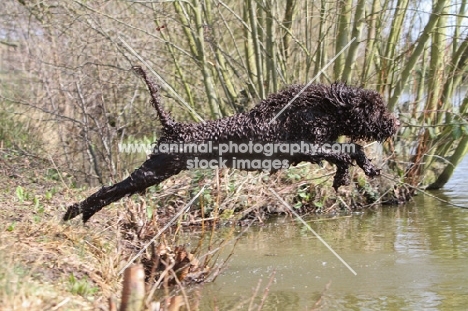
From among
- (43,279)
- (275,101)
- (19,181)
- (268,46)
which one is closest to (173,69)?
(268,46)

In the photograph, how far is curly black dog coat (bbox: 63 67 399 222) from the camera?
5.07m

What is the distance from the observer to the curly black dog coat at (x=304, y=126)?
16.6ft

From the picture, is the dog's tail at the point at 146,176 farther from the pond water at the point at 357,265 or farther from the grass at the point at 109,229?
the pond water at the point at 357,265

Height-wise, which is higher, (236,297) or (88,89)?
(88,89)

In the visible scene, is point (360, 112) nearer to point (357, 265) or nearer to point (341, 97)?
point (341, 97)

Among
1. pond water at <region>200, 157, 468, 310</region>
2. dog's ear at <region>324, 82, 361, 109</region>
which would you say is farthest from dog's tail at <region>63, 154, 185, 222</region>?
dog's ear at <region>324, 82, 361, 109</region>

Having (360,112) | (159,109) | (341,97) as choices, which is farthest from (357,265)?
(159,109)

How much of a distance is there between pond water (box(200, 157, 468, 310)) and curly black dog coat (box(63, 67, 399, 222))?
0.97 metres

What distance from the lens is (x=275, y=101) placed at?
5.18 m

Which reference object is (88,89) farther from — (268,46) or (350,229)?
(350,229)

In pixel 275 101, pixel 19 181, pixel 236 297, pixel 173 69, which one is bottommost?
pixel 236 297

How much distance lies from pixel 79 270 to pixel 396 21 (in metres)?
6.11

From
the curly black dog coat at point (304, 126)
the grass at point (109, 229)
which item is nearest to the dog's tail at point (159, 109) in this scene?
the curly black dog coat at point (304, 126)

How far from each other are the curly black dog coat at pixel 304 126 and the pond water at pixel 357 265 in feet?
3.19
